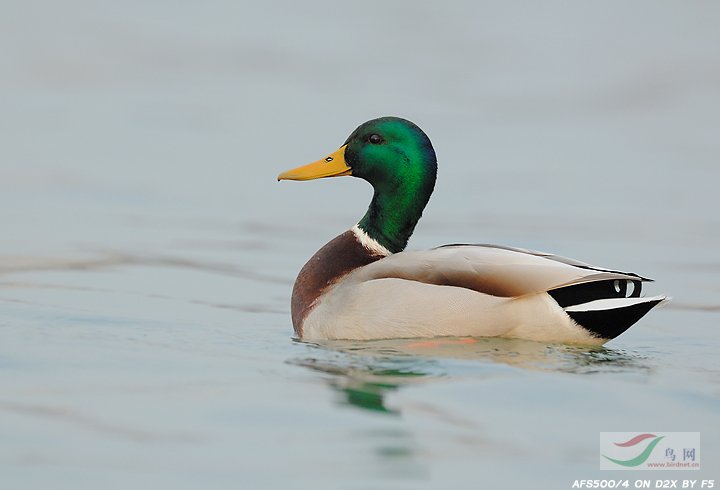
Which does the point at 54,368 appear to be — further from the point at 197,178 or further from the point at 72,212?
the point at 197,178

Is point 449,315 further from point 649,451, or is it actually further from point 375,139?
point 649,451

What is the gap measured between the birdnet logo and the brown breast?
2341mm

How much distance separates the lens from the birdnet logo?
209 inches

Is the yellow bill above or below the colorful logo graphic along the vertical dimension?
above

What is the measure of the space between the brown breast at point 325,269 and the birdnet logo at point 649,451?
92.2 inches

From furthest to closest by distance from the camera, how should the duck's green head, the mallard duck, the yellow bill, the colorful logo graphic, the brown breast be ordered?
1. the yellow bill
2. the duck's green head
3. the brown breast
4. the mallard duck
5. the colorful logo graphic

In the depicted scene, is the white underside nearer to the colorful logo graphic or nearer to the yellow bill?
the yellow bill

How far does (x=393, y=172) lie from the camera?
7.91 metres

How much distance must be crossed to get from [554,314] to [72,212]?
6050 mm

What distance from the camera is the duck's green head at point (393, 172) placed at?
7.88 m

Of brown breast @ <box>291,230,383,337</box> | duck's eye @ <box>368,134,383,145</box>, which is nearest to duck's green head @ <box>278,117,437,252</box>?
duck's eye @ <box>368,134,383,145</box>

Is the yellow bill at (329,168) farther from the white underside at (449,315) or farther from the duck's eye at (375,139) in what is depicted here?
the white underside at (449,315)

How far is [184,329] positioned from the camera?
7.99m

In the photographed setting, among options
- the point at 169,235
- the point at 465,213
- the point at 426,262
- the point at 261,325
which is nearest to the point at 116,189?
the point at 169,235
